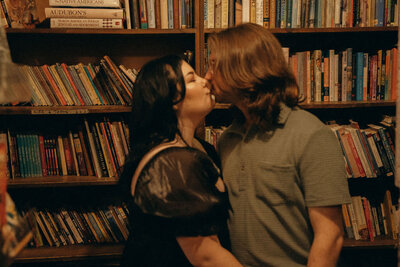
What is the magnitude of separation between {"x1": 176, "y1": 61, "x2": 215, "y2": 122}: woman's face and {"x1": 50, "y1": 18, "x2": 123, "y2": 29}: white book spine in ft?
2.07

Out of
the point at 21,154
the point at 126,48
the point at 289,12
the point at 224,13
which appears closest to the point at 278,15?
the point at 289,12

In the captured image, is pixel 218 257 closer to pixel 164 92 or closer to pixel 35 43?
pixel 164 92

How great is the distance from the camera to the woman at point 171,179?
3.14 feet

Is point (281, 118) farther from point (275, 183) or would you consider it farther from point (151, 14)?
point (151, 14)

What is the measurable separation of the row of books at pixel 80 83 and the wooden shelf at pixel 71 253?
2.57ft

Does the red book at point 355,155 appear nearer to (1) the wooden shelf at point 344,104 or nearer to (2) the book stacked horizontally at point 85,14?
(1) the wooden shelf at point 344,104

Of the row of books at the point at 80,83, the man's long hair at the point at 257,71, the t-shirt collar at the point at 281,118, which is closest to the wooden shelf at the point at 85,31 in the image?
the row of books at the point at 80,83

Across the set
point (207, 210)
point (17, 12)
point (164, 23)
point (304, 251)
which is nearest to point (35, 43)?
point (17, 12)

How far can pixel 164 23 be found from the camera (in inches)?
66.4

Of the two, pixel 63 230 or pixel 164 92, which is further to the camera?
pixel 63 230

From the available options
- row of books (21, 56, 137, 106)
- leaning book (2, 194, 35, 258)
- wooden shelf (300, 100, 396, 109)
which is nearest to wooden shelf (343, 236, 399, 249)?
wooden shelf (300, 100, 396, 109)

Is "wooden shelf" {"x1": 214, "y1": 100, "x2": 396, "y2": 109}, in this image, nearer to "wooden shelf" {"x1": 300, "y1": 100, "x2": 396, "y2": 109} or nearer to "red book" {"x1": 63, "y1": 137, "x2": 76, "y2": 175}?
"wooden shelf" {"x1": 300, "y1": 100, "x2": 396, "y2": 109}

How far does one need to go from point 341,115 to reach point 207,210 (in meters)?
Answer: 1.39

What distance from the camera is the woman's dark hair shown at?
3.70 ft
